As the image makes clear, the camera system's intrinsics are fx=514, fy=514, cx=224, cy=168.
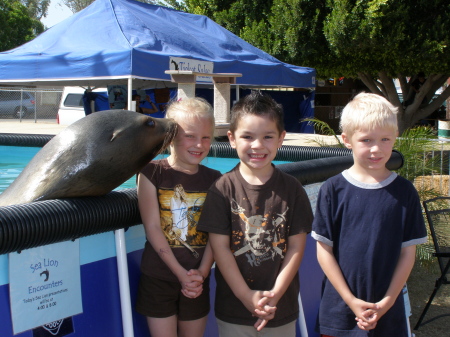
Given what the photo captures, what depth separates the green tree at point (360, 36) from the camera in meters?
12.1

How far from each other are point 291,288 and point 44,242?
98 centimetres

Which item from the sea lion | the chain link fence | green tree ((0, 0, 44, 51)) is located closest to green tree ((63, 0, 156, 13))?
green tree ((0, 0, 44, 51))

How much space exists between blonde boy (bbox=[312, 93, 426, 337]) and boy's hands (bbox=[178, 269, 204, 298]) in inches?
20.0

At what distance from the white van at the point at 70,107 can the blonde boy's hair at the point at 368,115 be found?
51.5ft

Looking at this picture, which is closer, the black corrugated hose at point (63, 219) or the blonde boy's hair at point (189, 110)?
the black corrugated hose at point (63, 219)

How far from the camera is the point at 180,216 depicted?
217cm

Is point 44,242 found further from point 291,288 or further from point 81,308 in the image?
point 291,288

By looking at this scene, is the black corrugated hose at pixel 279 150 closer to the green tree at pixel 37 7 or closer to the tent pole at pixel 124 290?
the tent pole at pixel 124 290

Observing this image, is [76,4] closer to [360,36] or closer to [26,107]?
[26,107]

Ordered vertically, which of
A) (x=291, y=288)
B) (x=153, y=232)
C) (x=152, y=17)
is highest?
(x=152, y=17)

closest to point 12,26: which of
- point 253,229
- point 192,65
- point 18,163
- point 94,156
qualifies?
point 192,65

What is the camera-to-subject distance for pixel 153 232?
82.2 inches

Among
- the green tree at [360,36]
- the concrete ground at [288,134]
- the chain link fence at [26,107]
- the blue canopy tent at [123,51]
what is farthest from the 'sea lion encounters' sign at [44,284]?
the chain link fence at [26,107]

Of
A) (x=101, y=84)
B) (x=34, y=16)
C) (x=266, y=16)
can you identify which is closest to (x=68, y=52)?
(x=101, y=84)
